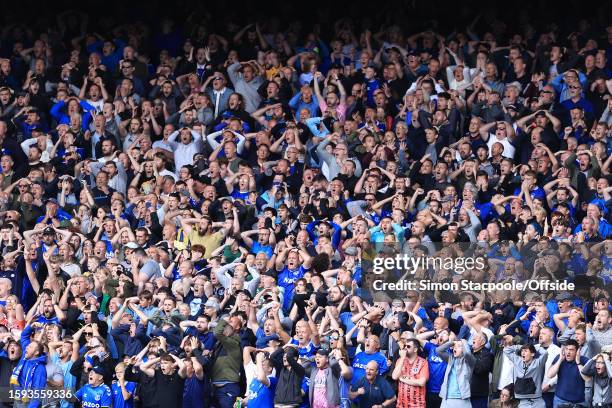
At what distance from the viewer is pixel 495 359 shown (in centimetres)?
1922

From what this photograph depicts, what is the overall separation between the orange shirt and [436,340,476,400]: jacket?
0.75 ft

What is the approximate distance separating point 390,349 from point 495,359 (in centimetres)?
117

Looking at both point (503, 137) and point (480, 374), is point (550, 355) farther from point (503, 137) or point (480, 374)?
point (503, 137)

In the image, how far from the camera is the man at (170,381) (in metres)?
19.5

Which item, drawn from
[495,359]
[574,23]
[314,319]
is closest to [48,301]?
[314,319]

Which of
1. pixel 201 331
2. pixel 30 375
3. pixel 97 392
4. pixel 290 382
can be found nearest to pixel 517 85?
pixel 201 331

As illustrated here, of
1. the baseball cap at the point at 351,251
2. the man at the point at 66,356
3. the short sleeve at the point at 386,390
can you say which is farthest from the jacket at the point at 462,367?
the man at the point at 66,356

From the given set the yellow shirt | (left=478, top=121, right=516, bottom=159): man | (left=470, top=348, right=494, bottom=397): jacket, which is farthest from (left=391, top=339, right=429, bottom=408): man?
(left=478, top=121, right=516, bottom=159): man

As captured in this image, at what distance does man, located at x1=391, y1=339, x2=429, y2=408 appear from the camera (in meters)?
19.2

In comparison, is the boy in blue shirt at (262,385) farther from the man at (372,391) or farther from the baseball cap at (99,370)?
the baseball cap at (99,370)

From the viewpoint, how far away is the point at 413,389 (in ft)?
63.0

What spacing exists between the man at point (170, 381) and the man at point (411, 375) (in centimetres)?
237

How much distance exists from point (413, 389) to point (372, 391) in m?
0.45

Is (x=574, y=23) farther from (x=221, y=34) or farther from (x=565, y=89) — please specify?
(x=221, y=34)
